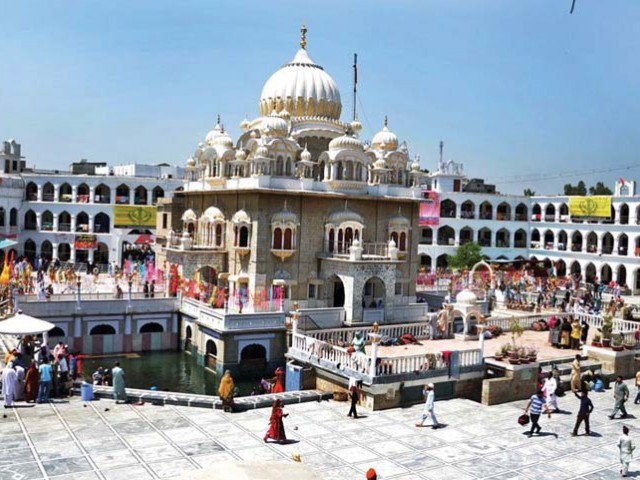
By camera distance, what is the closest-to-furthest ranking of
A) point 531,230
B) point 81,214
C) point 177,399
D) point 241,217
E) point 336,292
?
point 177,399 < point 241,217 < point 336,292 < point 81,214 < point 531,230

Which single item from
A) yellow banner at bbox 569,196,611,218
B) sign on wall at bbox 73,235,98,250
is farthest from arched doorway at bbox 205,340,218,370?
yellow banner at bbox 569,196,611,218

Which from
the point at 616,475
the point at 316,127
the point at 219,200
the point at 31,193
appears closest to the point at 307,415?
the point at 616,475

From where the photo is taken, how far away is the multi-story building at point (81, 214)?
5175cm

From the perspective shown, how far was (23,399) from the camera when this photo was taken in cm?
1742

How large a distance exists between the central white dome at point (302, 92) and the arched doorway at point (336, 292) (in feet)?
29.7

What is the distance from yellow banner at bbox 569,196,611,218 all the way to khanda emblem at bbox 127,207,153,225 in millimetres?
35074

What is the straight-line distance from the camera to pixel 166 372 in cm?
2795

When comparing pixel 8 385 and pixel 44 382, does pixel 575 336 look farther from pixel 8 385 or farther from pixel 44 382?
pixel 8 385

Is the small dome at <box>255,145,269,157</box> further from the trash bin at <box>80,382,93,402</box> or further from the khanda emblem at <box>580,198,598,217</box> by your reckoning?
the khanda emblem at <box>580,198,598,217</box>

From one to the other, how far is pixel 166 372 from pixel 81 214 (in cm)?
2913

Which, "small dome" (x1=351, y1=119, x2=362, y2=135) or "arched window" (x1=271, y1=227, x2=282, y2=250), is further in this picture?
"small dome" (x1=351, y1=119, x2=362, y2=135)

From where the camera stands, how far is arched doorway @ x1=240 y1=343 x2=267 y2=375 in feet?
89.0

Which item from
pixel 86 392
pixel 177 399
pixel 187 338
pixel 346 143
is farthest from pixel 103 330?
pixel 346 143

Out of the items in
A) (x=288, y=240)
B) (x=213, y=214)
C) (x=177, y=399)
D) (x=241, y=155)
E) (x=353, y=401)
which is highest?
(x=241, y=155)
